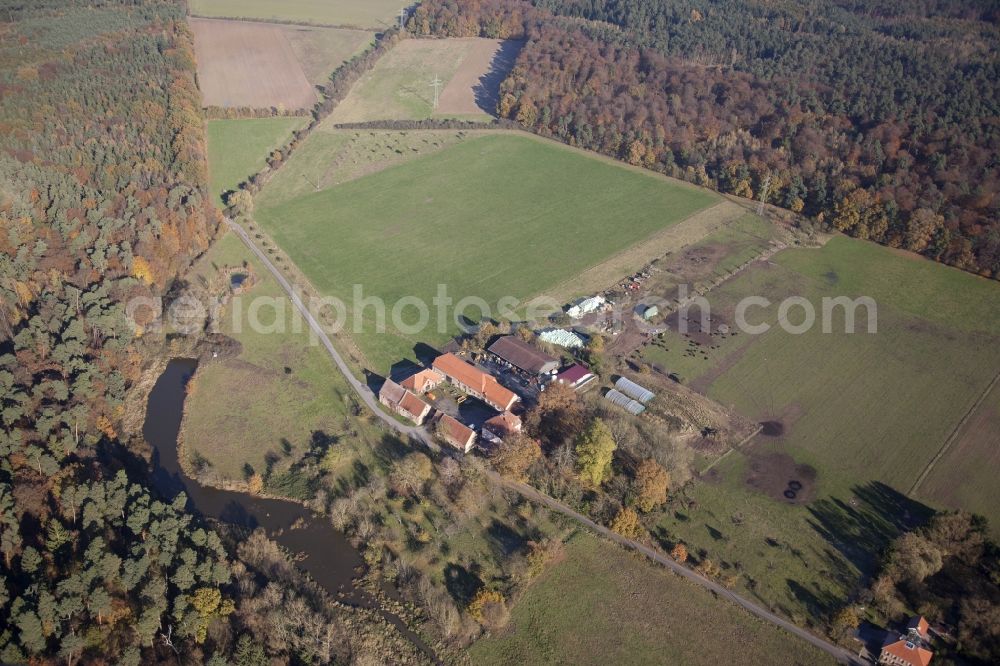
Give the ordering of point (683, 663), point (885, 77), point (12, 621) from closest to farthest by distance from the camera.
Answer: point (12, 621) → point (683, 663) → point (885, 77)

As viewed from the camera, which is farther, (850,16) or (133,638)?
(850,16)

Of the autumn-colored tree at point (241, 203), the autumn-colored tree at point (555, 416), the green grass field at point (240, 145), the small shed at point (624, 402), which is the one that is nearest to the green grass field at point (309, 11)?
the green grass field at point (240, 145)

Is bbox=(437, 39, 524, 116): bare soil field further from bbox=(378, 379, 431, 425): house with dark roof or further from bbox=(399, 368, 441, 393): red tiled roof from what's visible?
bbox=(378, 379, 431, 425): house with dark roof

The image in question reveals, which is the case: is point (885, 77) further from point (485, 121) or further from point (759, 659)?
point (759, 659)

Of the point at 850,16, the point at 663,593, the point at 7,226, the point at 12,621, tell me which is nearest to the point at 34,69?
the point at 7,226

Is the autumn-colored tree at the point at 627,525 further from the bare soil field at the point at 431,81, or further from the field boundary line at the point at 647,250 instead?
the bare soil field at the point at 431,81

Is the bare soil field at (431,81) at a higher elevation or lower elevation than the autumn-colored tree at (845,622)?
higher

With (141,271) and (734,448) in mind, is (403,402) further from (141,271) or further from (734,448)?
(141,271)
